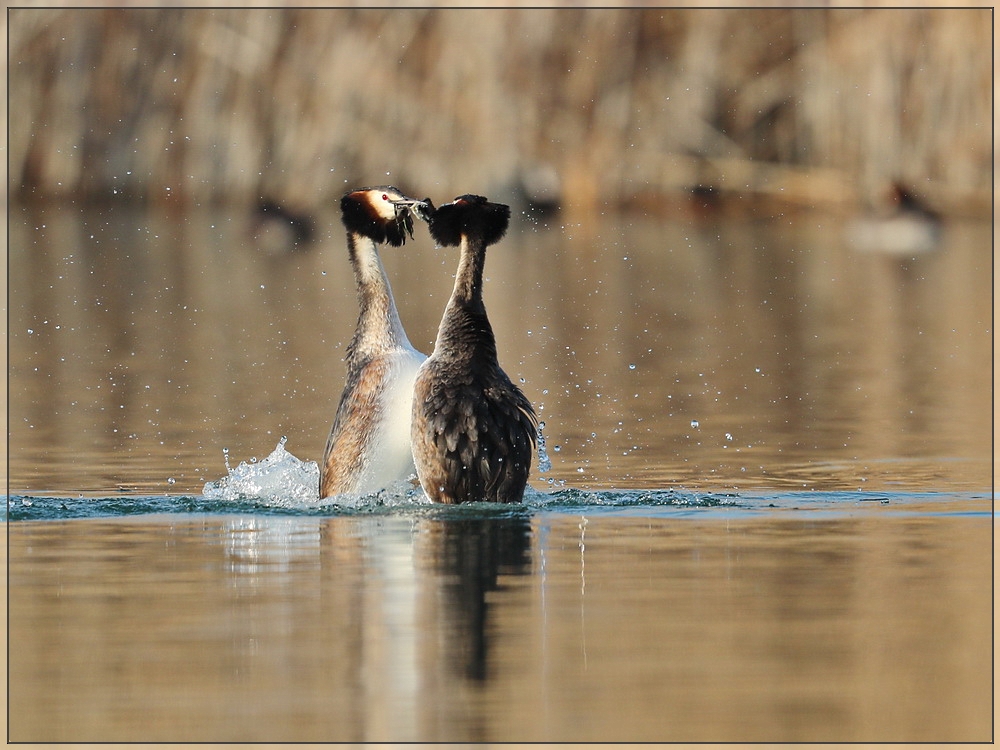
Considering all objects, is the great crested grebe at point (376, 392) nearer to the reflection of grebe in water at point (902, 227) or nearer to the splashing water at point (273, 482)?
the splashing water at point (273, 482)

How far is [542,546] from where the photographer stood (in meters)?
8.07

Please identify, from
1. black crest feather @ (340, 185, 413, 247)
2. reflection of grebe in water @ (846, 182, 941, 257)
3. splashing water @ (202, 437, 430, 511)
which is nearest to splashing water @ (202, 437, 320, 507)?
splashing water @ (202, 437, 430, 511)

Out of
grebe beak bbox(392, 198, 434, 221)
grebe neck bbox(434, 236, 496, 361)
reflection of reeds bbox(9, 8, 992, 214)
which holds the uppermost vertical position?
reflection of reeds bbox(9, 8, 992, 214)

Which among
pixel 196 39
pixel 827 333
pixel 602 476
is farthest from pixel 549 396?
pixel 196 39

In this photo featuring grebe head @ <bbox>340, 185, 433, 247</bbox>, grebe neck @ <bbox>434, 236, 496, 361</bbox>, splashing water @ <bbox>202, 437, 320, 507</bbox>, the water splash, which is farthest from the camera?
grebe head @ <bbox>340, 185, 433, 247</bbox>

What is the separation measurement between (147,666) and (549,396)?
7.38 metres

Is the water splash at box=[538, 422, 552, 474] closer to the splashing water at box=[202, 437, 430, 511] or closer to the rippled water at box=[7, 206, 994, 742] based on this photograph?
the rippled water at box=[7, 206, 994, 742]

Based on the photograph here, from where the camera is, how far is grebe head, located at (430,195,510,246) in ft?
31.0

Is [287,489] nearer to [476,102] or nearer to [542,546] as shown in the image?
[542,546]

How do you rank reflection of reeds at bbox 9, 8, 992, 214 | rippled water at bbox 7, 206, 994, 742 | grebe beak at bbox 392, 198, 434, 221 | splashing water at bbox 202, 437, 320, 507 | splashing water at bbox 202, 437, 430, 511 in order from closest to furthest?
rippled water at bbox 7, 206, 994, 742, splashing water at bbox 202, 437, 430, 511, grebe beak at bbox 392, 198, 434, 221, splashing water at bbox 202, 437, 320, 507, reflection of reeds at bbox 9, 8, 992, 214

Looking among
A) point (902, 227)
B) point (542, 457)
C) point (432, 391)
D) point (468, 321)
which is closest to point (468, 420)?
point (432, 391)

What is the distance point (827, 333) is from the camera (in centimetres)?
1728

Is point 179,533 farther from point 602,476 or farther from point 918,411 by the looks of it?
point 918,411

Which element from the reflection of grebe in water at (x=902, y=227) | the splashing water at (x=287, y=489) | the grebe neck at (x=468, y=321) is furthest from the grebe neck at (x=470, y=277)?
the reflection of grebe in water at (x=902, y=227)
